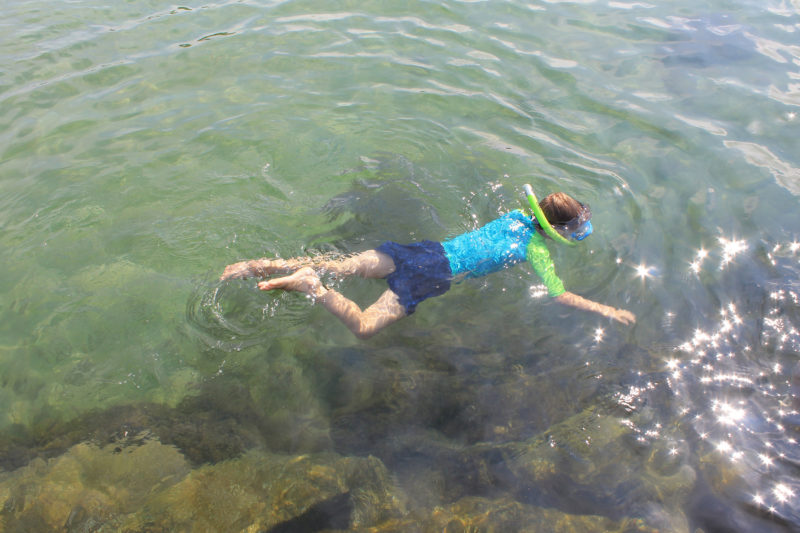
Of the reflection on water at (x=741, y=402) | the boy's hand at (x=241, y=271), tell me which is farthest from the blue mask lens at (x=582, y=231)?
the boy's hand at (x=241, y=271)

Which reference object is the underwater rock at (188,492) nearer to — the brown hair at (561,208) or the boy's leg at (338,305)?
the boy's leg at (338,305)

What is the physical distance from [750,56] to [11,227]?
33.6 feet

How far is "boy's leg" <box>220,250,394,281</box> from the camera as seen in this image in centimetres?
443

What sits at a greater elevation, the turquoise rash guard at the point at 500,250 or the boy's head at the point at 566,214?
the boy's head at the point at 566,214

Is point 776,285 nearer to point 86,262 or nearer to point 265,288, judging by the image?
point 265,288

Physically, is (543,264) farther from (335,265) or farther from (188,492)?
(188,492)

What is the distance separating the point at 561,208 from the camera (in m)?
4.36

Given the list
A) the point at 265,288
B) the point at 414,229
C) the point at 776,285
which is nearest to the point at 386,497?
the point at 265,288

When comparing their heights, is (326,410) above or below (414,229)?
below

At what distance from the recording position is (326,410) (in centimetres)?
393

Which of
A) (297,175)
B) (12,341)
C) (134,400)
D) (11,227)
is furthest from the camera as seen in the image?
(297,175)

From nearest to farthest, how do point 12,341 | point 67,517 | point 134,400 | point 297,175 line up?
point 67,517 → point 134,400 → point 12,341 → point 297,175

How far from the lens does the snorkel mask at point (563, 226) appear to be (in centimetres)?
434

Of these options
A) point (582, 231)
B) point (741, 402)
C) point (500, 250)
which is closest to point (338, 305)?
point (500, 250)
